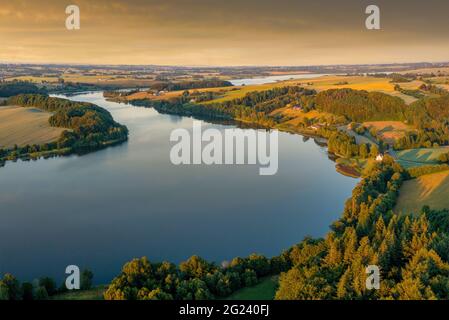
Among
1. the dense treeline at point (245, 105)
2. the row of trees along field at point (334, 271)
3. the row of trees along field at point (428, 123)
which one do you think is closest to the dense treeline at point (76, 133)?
the dense treeline at point (245, 105)

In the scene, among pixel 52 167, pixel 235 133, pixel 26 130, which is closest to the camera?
pixel 52 167

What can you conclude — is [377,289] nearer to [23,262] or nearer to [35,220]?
[23,262]

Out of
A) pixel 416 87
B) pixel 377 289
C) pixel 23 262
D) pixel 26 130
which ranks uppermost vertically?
pixel 416 87

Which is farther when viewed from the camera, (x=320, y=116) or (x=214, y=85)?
(x=214, y=85)

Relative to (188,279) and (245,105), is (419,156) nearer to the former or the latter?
(188,279)

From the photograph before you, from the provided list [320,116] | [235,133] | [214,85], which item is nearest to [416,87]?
[320,116]

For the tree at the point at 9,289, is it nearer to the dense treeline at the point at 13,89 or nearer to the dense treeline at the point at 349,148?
the dense treeline at the point at 349,148
